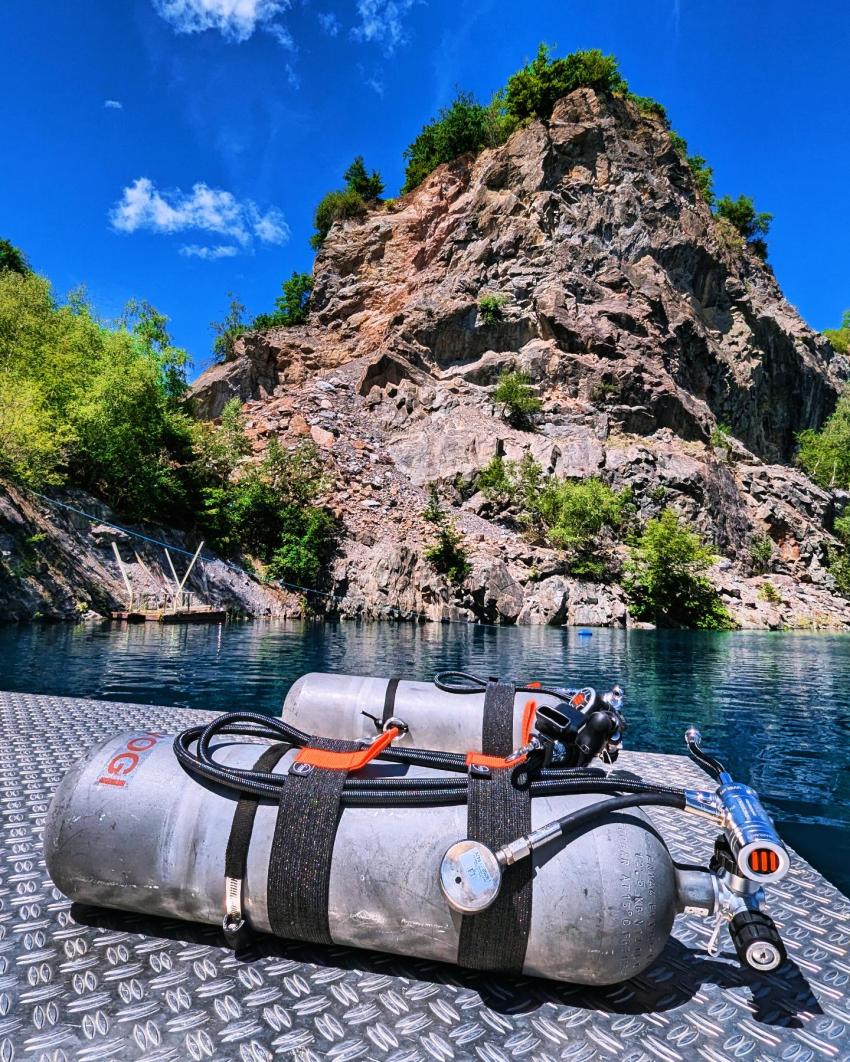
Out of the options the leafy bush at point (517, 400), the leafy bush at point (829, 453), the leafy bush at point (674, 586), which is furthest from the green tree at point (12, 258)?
the leafy bush at point (829, 453)

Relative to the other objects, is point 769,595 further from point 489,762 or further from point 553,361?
point 489,762

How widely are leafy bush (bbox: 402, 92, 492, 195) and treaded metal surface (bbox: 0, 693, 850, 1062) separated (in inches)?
2159

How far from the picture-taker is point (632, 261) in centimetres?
4112

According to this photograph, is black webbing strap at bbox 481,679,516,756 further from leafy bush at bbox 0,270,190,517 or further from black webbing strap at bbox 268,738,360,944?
leafy bush at bbox 0,270,190,517

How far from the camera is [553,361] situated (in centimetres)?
3788

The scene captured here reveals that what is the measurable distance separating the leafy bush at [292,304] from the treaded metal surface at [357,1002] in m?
46.8

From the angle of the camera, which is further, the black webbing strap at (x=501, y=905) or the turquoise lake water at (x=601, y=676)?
the turquoise lake water at (x=601, y=676)

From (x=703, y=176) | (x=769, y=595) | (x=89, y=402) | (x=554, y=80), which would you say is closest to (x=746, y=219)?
(x=703, y=176)

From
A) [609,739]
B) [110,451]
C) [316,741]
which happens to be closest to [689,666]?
[609,739]

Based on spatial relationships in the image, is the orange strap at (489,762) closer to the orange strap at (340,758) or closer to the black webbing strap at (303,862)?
the orange strap at (340,758)

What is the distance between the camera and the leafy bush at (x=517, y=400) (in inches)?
1405

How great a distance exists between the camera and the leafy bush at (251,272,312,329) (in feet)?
144

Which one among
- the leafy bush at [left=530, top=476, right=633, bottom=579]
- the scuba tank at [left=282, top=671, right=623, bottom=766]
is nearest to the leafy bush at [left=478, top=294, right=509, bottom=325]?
the leafy bush at [left=530, top=476, right=633, bottom=579]

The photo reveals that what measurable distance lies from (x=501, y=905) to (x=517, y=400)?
3596 centimetres
